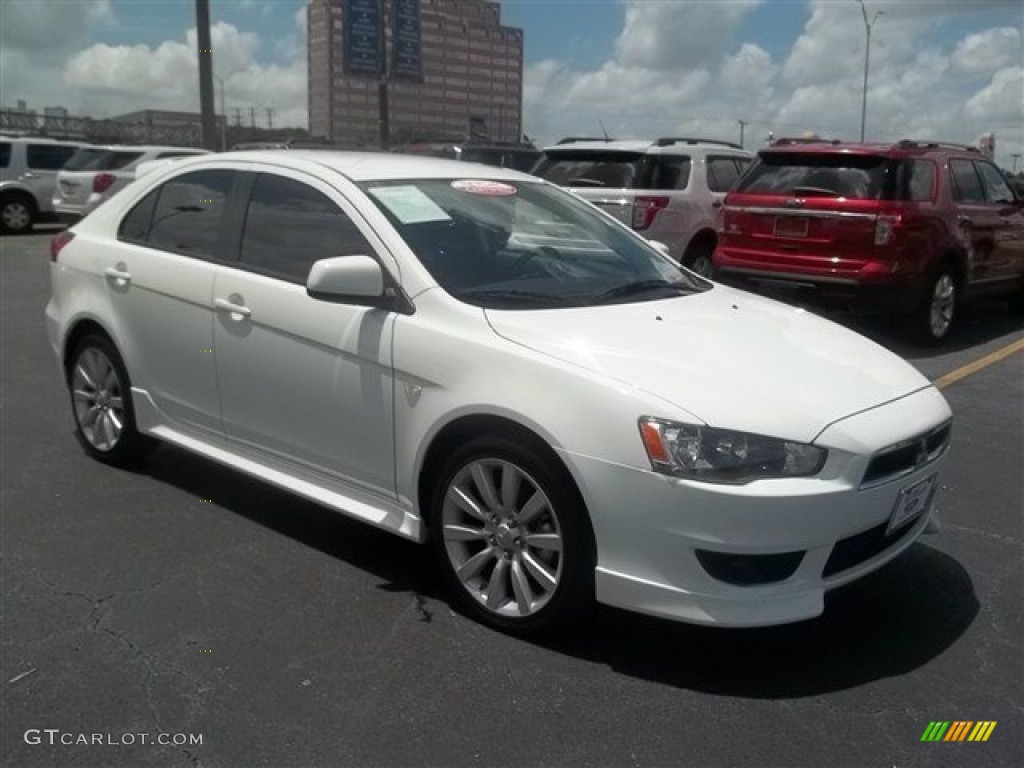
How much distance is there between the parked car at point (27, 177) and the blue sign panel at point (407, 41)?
52.3ft

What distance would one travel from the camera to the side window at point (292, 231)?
391cm

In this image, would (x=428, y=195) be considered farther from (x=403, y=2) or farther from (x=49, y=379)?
(x=403, y=2)

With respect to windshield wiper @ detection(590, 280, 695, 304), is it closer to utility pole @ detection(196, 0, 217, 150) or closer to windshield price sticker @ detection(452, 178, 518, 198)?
windshield price sticker @ detection(452, 178, 518, 198)

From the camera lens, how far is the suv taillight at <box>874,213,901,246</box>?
7.96 meters

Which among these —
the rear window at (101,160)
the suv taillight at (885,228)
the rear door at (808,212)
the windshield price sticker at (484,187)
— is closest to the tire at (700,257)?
the rear door at (808,212)

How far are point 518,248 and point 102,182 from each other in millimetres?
15052

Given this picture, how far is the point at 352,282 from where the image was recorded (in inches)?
139

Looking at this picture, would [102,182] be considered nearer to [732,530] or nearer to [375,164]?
[375,164]

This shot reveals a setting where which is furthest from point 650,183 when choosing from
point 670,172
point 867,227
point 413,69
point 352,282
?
point 413,69

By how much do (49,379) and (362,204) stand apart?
433 cm

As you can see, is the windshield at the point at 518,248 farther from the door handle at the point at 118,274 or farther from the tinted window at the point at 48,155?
the tinted window at the point at 48,155

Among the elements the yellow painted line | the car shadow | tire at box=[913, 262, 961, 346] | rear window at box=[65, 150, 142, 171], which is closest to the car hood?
the car shadow

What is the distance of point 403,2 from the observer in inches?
1324

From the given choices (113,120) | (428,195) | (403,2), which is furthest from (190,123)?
(428,195)
